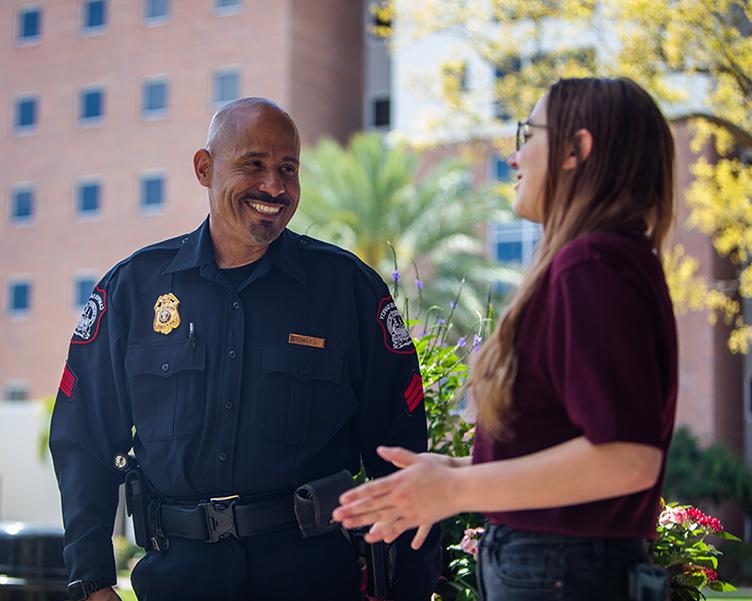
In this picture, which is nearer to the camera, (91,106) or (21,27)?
(91,106)

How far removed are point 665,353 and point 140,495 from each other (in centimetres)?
208

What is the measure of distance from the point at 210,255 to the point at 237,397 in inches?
21.7

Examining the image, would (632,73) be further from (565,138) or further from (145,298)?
(565,138)

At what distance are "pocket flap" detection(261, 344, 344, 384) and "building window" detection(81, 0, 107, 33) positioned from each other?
40.1 m

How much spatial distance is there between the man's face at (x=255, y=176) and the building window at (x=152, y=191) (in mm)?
36846

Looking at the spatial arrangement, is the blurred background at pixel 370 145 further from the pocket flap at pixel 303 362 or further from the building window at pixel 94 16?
the pocket flap at pixel 303 362

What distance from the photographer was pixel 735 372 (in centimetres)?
3231

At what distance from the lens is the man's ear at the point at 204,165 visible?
443 centimetres

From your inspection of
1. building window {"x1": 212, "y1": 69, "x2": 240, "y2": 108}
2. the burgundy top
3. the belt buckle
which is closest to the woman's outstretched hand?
the burgundy top

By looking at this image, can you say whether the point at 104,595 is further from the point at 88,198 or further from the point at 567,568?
the point at 88,198

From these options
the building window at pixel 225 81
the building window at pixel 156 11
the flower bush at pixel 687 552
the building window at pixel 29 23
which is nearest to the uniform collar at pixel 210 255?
the flower bush at pixel 687 552

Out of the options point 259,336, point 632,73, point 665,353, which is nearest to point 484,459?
point 665,353

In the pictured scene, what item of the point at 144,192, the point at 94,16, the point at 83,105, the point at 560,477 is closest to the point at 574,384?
the point at 560,477

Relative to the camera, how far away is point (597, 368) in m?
2.54
